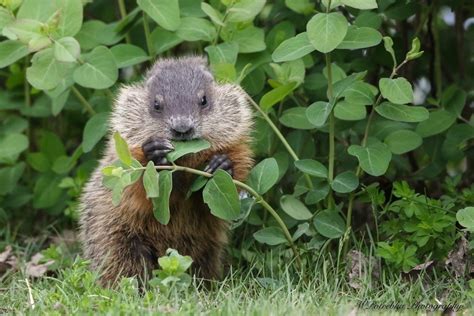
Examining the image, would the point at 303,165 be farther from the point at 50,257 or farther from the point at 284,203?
the point at 50,257

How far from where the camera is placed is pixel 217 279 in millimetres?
6227

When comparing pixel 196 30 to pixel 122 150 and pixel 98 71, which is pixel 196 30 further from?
pixel 122 150

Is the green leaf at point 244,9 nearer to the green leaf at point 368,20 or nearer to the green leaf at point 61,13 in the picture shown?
the green leaf at point 368,20

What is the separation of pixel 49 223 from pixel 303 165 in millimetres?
2673

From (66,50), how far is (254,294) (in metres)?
1.74

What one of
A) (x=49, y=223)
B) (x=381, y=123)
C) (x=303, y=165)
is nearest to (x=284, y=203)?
(x=303, y=165)

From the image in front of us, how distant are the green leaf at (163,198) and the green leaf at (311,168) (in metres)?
0.91

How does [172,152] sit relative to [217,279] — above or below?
above

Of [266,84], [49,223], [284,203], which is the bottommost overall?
[49,223]

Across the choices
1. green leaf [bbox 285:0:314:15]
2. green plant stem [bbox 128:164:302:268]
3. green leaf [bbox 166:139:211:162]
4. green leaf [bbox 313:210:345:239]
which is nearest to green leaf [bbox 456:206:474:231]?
green leaf [bbox 313:210:345:239]

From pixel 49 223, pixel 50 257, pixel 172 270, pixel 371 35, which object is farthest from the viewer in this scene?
pixel 49 223

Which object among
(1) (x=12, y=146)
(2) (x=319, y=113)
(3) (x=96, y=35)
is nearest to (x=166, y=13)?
(3) (x=96, y=35)

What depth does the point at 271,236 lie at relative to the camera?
601 centimetres

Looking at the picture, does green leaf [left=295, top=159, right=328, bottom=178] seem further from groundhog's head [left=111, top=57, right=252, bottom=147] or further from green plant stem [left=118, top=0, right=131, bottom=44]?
green plant stem [left=118, top=0, right=131, bottom=44]
